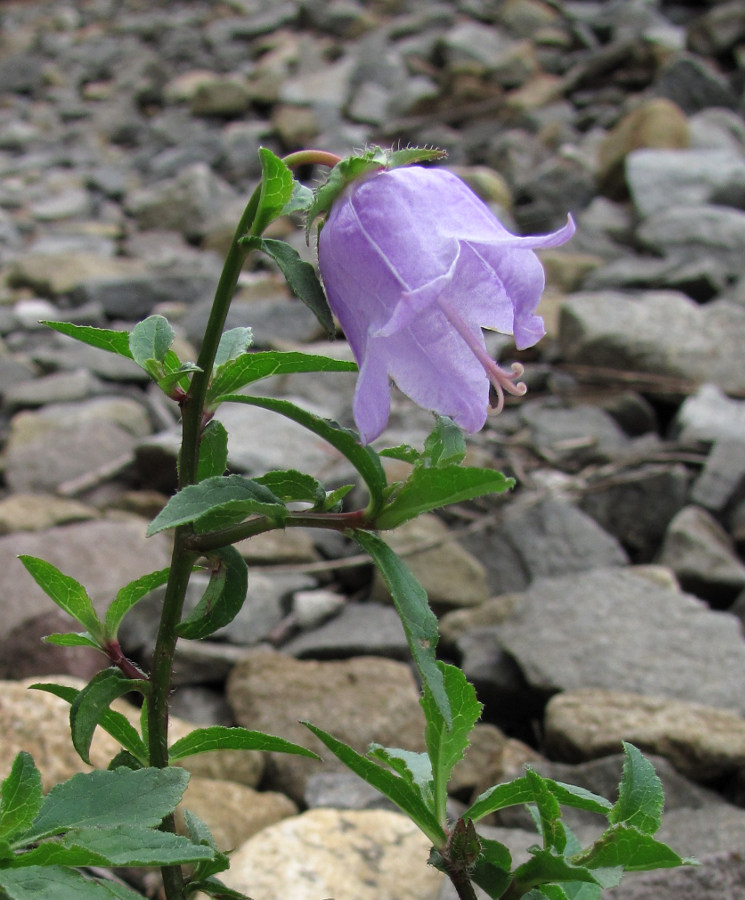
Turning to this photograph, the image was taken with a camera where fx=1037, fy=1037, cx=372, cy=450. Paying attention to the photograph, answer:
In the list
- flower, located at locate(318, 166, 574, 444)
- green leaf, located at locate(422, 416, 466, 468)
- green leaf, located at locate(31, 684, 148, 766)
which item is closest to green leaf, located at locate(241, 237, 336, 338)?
flower, located at locate(318, 166, 574, 444)

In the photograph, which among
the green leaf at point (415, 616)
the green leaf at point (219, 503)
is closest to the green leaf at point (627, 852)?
the green leaf at point (415, 616)

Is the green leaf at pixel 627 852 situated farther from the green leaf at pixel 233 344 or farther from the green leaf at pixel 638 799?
the green leaf at pixel 233 344

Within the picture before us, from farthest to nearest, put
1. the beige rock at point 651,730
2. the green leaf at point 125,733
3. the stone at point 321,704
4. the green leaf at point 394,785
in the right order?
the stone at point 321,704 < the beige rock at point 651,730 < the green leaf at point 125,733 < the green leaf at point 394,785

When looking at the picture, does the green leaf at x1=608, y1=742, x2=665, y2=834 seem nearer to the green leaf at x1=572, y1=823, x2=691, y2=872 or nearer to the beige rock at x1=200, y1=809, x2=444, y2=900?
the green leaf at x1=572, y1=823, x2=691, y2=872

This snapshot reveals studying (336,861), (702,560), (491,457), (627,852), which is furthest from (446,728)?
(491,457)

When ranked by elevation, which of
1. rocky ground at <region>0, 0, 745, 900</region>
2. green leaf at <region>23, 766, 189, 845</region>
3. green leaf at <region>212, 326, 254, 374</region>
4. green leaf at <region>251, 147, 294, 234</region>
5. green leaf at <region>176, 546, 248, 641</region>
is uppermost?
green leaf at <region>251, 147, 294, 234</region>

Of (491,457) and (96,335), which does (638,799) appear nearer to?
(96,335)

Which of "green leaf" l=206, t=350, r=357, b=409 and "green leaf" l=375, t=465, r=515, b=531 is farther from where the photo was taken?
"green leaf" l=206, t=350, r=357, b=409

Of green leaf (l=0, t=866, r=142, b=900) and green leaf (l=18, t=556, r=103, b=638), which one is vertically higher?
green leaf (l=18, t=556, r=103, b=638)
